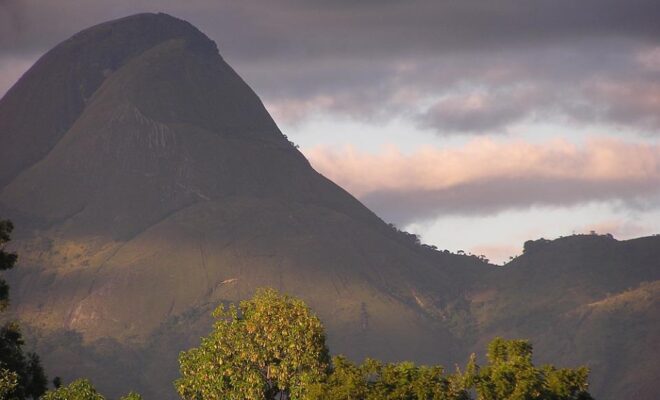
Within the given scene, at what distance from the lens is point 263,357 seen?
323 ft

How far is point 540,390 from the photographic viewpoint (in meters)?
91.4

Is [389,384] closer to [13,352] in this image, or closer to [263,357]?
[263,357]

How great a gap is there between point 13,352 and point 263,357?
18.5m

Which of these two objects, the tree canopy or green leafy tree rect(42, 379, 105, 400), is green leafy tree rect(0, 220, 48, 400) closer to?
green leafy tree rect(42, 379, 105, 400)

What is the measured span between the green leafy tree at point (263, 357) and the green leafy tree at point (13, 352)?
453 inches

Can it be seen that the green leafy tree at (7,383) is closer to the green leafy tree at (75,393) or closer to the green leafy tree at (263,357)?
the green leafy tree at (75,393)

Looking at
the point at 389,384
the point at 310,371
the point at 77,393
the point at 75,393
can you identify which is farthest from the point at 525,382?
the point at 75,393

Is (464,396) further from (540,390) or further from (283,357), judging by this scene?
(283,357)

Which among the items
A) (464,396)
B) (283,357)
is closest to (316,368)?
(283,357)

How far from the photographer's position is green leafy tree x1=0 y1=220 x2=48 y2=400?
10100 centimetres

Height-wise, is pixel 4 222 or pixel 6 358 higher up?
pixel 4 222

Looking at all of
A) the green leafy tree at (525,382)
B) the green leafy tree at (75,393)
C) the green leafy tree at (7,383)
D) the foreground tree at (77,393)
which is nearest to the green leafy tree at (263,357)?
the foreground tree at (77,393)

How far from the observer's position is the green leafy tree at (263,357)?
97.8 m

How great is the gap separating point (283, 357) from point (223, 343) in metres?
4.35
